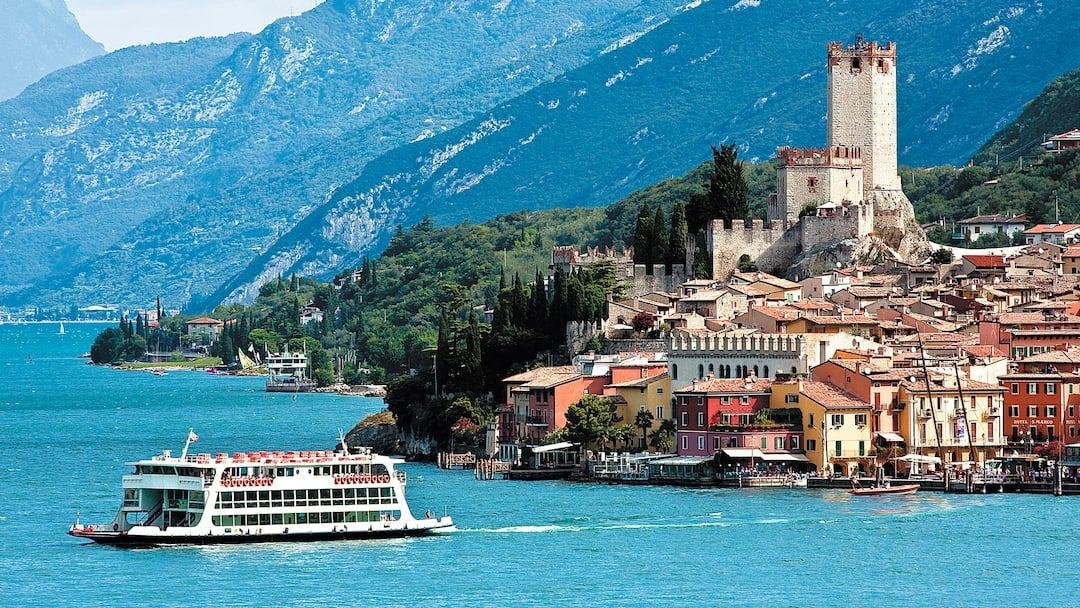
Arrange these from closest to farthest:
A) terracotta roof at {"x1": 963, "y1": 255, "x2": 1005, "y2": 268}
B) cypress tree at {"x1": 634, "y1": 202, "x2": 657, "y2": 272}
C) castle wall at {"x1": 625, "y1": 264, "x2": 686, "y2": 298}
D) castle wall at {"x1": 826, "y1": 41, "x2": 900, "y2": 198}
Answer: castle wall at {"x1": 625, "y1": 264, "x2": 686, "y2": 298}
terracotta roof at {"x1": 963, "y1": 255, "x2": 1005, "y2": 268}
cypress tree at {"x1": 634, "y1": 202, "x2": 657, "y2": 272}
castle wall at {"x1": 826, "y1": 41, "x2": 900, "y2": 198}

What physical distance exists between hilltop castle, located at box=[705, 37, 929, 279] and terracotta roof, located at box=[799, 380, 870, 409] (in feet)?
87.6

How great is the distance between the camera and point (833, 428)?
81.1m

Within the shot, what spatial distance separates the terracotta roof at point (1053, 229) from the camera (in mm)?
121500

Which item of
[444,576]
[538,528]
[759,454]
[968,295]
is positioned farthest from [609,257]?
[444,576]

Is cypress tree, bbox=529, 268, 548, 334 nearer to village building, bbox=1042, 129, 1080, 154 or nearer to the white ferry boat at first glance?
the white ferry boat

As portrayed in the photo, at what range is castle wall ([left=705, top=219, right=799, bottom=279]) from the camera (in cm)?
11000

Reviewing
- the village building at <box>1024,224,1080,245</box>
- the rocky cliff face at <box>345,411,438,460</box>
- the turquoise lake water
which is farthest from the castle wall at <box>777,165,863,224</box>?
the turquoise lake water

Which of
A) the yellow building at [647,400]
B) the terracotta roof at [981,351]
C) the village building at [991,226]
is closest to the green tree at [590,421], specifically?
the yellow building at [647,400]

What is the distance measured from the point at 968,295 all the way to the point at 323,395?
75.0m

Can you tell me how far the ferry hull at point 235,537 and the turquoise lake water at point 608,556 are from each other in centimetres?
39

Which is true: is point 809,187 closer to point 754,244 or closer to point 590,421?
point 754,244

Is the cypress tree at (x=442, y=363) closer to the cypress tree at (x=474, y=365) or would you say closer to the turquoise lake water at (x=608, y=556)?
the cypress tree at (x=474, y=365)

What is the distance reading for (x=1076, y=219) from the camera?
132 meters

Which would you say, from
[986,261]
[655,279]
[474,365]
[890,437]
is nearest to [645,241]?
[655,279]
